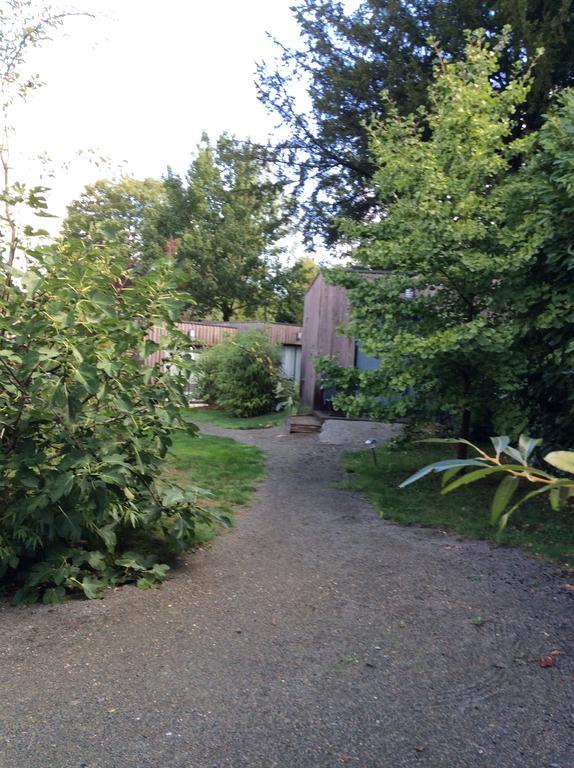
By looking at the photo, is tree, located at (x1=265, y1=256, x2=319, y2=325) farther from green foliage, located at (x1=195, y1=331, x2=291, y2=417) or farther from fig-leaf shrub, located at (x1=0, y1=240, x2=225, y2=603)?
fig-leaf shrub, located at (x1=0, y1=240, x2=225, y2=603)

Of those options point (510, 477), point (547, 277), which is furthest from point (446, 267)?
point (510, 477)

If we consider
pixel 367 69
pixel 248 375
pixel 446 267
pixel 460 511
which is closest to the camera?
pixel 460 511

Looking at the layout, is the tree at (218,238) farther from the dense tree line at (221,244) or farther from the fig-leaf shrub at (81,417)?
the fig-leaf shrub at (81,417)

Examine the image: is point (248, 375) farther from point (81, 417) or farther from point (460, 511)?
point (81, 417)

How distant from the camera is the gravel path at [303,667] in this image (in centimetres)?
265

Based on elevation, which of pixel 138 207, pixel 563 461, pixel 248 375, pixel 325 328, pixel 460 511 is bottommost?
pixel 460 511

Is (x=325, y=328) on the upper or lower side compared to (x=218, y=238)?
lower

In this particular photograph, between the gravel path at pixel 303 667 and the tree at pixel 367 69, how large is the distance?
541 centimetres

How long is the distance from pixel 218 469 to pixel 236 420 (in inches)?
265

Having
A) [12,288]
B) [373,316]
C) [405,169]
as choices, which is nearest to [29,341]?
[12,288]

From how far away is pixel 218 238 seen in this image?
31.5m

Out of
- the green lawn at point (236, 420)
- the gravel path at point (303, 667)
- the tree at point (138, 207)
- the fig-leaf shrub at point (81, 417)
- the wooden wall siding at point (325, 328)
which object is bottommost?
the gravel path at point (303, 667)

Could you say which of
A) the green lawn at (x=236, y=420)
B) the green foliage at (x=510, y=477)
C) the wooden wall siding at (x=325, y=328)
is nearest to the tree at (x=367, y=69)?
the wooden wall siding at (x=325, y=328)

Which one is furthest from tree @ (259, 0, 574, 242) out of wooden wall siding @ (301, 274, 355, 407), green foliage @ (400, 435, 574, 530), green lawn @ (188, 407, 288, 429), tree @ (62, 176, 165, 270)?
tree @ (62, 176, 165, 270)
